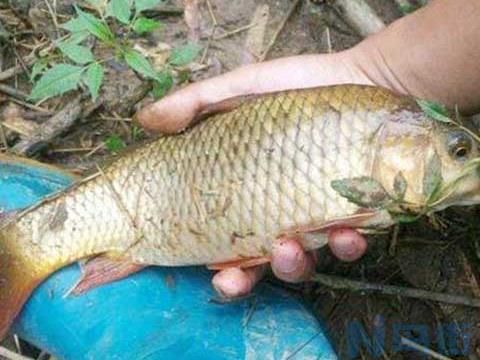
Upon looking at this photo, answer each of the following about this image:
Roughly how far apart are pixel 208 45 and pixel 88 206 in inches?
44.3

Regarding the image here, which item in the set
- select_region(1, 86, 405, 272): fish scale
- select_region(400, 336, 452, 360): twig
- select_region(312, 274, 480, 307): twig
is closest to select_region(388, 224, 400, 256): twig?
select_region(312, 274, 480, 307): twig

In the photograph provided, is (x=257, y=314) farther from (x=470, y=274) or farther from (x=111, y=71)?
(x=111, y=71)

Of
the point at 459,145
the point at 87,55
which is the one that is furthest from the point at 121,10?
the point at 459,145

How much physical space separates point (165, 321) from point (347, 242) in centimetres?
70

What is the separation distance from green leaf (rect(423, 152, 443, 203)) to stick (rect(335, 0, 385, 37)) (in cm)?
135

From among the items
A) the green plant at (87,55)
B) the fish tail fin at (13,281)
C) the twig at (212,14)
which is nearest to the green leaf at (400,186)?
the green plant at (87,55)

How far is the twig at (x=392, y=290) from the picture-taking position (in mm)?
2654

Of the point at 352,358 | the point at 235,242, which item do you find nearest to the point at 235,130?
the point at 235,242

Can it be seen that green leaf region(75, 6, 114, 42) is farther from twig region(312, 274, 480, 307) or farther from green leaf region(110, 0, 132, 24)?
twig region(312, 274, 480, 307)

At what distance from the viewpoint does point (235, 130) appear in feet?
7.54

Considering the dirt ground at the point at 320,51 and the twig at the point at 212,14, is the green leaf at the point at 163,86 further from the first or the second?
the twig at the point at 212,14

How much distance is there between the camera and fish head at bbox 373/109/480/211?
2074 millimetres

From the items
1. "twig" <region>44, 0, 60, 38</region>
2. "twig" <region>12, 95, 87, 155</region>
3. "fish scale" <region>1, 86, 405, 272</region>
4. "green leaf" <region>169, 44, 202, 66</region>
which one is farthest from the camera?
"twig" <region>44, 0, 60, 38</region>

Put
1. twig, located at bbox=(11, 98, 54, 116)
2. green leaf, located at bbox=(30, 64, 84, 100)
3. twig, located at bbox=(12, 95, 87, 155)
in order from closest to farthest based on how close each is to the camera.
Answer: green leaf, located at bbox=(30, 64, 84, 100) → twig, located at bbox=(12, 95, 87, 155) → twig, located at bbox=(11, 98, 54, 116)
